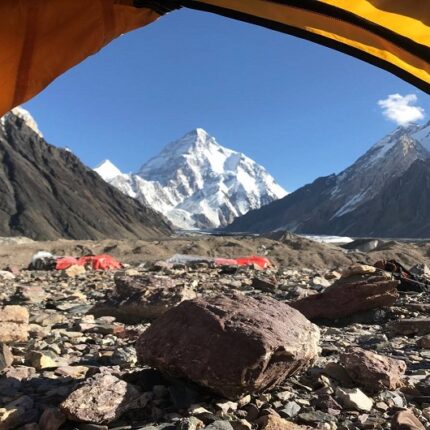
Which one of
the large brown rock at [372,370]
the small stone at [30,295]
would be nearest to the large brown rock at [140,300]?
the small stone at [30,295]

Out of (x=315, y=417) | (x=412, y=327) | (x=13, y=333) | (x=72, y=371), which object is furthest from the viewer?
(x=412, y=327)

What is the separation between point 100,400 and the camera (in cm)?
359

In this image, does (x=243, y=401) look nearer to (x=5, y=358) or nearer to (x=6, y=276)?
(x=5, y=358)

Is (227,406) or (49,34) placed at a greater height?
(49,34)

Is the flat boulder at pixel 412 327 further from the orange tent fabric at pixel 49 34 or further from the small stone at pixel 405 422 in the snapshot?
the orange tent fabric at pixel 49 34

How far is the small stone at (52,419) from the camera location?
3396mm

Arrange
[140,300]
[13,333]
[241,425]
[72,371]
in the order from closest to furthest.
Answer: [241,425]
[72,371]
[13,333]
[140,300]

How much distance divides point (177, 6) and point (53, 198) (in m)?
129

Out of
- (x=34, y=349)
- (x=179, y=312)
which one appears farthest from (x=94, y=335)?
(x=179, y=312)

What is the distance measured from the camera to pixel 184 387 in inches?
154

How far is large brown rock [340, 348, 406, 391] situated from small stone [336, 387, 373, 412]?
257 millimetres

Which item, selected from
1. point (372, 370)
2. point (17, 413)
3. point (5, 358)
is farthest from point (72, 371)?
point (372, 370)

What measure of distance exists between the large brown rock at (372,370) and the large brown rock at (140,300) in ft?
11.0

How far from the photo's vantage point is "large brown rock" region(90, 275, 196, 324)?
24.7 feet
